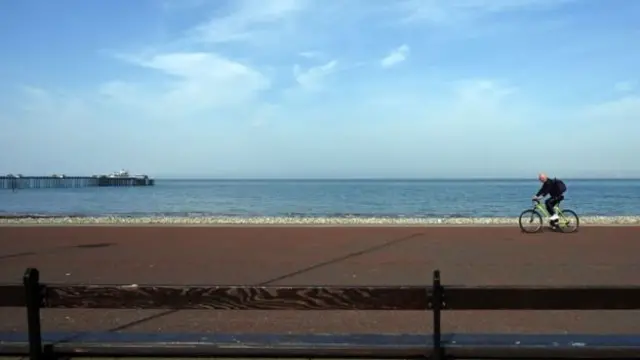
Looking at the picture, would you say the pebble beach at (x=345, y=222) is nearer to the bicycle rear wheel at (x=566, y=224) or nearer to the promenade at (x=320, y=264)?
the promenade at (x=320, y=264)

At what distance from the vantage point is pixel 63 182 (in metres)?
137

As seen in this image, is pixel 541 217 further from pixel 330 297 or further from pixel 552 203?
pixel 330 297

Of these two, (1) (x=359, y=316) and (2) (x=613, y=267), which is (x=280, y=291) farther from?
(2) (x=613, y=267)

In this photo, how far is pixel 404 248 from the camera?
46.6 feet

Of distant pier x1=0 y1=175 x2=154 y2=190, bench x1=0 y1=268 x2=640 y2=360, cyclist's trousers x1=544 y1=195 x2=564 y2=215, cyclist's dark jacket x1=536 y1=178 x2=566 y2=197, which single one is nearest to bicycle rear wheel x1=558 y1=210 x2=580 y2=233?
cyclist's trousers x1=544 y1=195 x2=564 y2=215

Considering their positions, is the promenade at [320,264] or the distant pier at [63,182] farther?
the distant pier at [63,182]

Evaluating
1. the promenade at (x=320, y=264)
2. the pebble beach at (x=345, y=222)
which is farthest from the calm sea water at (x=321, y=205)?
the promenade at (x=320, y=264)

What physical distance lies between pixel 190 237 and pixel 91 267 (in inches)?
239

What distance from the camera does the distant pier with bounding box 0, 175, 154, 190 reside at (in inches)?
4833

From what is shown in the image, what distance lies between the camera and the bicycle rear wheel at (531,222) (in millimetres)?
18375

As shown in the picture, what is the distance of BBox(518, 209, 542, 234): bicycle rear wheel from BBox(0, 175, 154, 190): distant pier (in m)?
114

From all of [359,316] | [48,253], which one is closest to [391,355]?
[359,316]

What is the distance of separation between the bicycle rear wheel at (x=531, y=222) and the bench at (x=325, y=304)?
1450 centimetres

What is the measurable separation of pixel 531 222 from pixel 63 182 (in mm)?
134397
